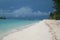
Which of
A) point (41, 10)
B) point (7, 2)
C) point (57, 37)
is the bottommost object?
point (57, 37)

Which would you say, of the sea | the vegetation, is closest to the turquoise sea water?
the sea

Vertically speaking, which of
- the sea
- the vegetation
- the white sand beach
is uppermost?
the vegetation

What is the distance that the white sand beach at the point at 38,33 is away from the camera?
2.21 meters

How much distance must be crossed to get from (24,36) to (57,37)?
0.43 metres

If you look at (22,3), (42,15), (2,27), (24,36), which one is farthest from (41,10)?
(2,27)

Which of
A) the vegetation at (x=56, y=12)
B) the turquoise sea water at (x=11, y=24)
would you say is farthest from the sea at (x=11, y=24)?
the vegetation at (x=56, y=12)

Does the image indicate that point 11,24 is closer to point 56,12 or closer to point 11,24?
point 11,24

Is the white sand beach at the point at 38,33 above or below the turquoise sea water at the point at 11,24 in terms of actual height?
below

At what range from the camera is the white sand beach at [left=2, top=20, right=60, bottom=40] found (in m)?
2.21

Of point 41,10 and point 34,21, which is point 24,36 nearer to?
point 34,21

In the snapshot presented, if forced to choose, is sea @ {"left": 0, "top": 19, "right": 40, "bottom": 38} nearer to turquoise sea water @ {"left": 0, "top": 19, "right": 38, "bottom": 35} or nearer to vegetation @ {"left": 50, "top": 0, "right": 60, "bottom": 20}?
turquoise sea water @ {"left": 0, "top": 19, "right": 38, "bottom": 35}

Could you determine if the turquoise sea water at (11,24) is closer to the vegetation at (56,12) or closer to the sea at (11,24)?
the sea at (11,24)

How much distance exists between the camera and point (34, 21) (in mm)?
2295

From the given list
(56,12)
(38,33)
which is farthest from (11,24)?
(56,12)
